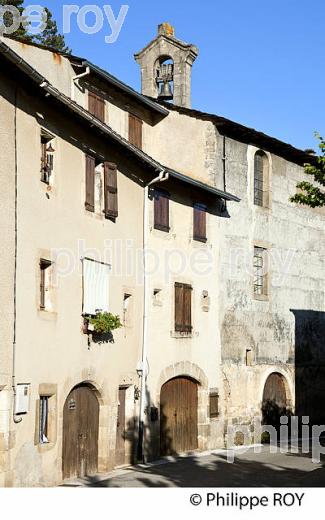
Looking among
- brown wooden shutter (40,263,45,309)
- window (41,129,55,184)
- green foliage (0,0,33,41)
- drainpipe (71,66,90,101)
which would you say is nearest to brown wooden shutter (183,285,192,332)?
drainpipe (71,66,90,101)

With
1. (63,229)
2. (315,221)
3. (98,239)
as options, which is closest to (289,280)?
(315,221)

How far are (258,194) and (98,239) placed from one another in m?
9.95

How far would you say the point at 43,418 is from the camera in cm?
1673

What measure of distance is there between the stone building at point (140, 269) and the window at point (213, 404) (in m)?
0.06

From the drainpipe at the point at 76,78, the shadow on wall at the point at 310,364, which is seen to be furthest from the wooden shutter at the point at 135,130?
the shadow on wall at the point at 310,364

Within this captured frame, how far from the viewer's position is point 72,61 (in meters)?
20.6

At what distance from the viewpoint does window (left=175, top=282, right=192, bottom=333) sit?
2341cm

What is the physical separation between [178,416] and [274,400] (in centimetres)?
542

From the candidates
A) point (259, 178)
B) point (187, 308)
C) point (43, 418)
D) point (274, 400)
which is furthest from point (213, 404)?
point (43, 418)

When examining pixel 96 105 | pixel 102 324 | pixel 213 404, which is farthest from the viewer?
pixel 213 404

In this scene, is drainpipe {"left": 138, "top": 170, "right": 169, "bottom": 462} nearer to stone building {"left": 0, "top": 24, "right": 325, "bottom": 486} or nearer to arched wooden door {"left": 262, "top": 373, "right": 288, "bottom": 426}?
stone building {"left": 0, "top": 24, "right": 325, "bottom": 486}

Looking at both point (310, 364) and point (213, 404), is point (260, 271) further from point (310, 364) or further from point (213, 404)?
point (213, 404)

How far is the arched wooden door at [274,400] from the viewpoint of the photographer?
27.5 meters

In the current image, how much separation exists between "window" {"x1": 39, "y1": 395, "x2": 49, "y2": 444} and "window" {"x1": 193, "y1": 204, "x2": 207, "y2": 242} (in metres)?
8.84
